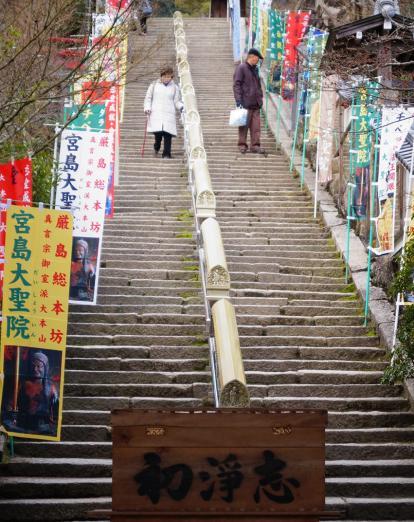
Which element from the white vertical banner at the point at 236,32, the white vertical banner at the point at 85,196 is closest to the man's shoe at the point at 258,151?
the white vertical banner at the point at 236,32

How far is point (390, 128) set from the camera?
14.6m

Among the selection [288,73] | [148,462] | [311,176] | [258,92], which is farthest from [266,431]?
[288,73]

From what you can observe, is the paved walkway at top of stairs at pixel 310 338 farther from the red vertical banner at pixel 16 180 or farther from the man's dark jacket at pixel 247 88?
the red vertical banner at pixel 16 180

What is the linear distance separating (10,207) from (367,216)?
265 inches

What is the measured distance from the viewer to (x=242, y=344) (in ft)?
48.1

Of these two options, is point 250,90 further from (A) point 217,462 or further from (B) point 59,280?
(A) point 217,462

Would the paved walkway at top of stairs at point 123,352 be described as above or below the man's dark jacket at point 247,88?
below

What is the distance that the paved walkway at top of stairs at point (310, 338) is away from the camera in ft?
39.5

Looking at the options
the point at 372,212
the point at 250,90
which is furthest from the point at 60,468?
the point at 250,90

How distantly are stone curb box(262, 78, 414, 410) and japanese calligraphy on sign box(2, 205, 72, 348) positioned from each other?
412 centimetres

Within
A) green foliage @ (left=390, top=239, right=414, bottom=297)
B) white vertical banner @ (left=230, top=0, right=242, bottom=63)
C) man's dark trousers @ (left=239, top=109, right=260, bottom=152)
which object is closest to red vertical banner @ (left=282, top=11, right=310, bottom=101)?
man's dark trousers @ (left=239, top=109, right=260, bottom=152)

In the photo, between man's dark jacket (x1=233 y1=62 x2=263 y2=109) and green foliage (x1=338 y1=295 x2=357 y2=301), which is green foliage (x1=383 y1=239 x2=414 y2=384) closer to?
green foliage (x1=338 y1=295 x2=357 y2=301)

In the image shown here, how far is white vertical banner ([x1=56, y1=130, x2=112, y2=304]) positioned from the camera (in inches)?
595

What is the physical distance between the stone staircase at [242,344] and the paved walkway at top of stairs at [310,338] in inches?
0.6
